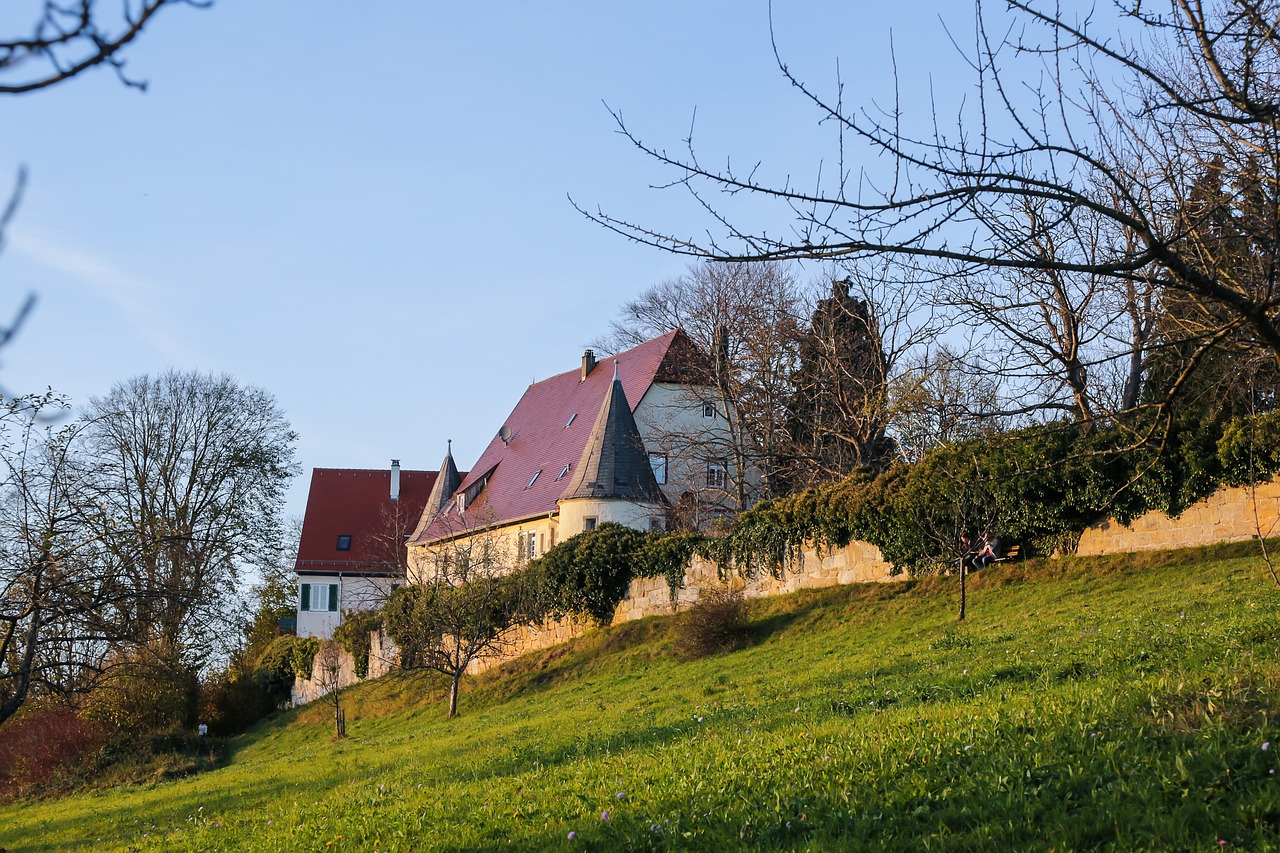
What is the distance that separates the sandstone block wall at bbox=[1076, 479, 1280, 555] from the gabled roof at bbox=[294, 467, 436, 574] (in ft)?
141

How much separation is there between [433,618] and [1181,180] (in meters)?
25.5

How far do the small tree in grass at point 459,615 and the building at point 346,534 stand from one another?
76.7 ft

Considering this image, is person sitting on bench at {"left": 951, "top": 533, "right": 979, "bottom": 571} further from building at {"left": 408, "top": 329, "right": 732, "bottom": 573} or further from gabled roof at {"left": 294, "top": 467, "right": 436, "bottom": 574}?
gabled roof at {"left": 294, "top": 467, "right": 436, "bottom": 574}

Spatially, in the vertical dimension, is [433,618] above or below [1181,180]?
below

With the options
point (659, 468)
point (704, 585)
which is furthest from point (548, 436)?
point (704, 585)

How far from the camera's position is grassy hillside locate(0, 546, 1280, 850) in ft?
18.9

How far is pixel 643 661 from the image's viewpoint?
26.8 meters

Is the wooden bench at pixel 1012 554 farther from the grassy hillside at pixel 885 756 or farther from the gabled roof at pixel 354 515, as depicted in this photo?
the gabled roof at pixel 354 515

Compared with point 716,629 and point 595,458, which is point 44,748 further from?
point 595,458

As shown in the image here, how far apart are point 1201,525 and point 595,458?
26151 millimetres

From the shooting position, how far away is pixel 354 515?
64812 mm

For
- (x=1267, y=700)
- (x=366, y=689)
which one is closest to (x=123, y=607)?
(x=1267, y=700)

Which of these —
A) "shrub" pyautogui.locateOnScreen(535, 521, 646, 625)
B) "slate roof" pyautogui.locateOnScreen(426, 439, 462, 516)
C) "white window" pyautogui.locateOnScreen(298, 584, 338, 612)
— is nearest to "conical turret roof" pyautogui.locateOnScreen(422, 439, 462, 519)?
"slate roof" pyautogui.locateOnScreen(426, 439, 462, 516)

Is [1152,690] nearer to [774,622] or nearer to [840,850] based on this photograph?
[840,850]
